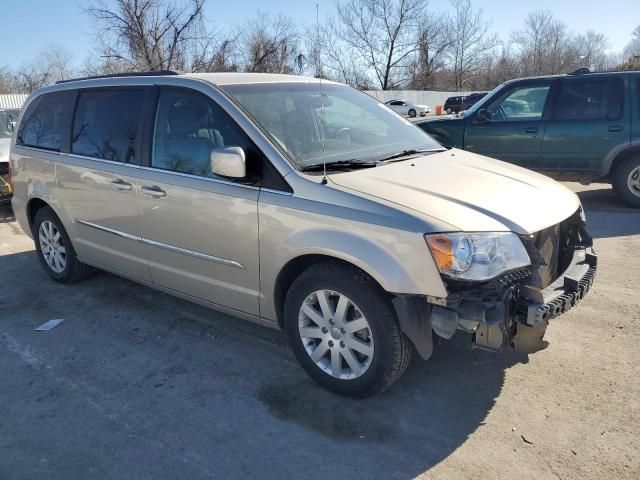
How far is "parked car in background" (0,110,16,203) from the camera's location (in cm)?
868

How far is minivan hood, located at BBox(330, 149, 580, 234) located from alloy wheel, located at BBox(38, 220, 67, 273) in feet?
11.0

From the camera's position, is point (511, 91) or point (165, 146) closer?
point (165, 146)

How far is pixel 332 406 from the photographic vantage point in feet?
10.4

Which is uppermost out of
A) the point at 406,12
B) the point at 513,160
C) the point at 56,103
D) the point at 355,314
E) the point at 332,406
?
the point at 406,12


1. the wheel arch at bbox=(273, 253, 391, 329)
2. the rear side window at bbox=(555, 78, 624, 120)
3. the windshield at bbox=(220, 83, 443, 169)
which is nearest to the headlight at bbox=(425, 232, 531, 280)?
the wheel arch at bbox=(273, 253, 391, 329)

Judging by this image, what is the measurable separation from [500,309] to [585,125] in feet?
19.4

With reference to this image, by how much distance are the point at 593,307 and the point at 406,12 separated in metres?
51.7

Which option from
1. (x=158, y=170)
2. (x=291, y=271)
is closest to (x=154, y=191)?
(x=158, y=170)

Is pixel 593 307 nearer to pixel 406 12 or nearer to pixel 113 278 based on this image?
pixel 113 278

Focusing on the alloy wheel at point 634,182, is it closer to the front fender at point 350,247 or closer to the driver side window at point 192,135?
the front fender at point 350,247

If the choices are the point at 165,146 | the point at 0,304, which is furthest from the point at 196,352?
the point at 0,304

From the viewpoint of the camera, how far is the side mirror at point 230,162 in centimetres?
323

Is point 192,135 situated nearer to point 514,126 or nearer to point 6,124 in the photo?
point 514,126

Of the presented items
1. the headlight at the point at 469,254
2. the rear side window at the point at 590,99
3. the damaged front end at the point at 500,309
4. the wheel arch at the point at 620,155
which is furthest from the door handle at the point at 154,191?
the wheel arch at the point at 620,155
